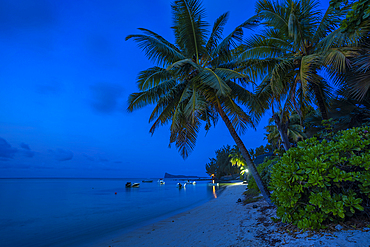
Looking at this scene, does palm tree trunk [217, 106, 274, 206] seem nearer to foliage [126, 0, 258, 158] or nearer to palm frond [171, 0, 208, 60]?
foliage [126, 0, 258, 158]

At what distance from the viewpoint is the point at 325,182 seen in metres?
3.71

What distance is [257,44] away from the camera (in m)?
10.4

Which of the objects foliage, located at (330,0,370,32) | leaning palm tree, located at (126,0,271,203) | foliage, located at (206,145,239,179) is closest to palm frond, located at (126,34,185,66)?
leaning palm tree, located at (126,0,271,203)

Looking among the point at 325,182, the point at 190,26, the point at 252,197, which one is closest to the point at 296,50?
the point at 190,26

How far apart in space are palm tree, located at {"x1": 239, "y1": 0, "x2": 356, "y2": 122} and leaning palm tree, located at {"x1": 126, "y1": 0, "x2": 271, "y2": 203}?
1345mm

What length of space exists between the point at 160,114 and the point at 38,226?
36.3ft

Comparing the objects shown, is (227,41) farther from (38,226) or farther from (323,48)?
(38,226)

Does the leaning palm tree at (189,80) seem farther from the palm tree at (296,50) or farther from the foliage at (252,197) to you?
the foliage at (252,197)

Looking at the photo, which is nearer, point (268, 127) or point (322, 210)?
point (322, 210)

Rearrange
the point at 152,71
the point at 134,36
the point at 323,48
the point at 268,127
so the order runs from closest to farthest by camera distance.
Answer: the point at 323,48 < the point at 134,36 < the point at 152,71 < the point at 268,127

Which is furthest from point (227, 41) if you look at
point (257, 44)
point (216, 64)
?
point (257, 44)

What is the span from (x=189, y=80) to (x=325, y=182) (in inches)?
301

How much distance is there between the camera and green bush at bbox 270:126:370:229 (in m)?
3.63

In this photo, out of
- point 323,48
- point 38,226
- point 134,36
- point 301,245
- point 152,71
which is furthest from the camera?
point 38,226
